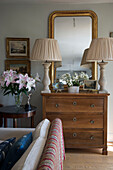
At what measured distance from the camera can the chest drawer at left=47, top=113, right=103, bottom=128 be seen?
3.07 metres

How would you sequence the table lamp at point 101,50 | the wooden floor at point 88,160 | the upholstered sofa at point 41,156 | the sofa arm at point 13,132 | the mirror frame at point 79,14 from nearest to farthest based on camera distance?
the upholstered sofa at point 41,156 < the sofa arm at point 13,132 < the wooden floor at point 88,160 < the table lamp at point 101,50 < the mirror frame at point 79,14

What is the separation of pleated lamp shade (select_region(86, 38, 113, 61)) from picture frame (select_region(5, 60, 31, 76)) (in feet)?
3.95

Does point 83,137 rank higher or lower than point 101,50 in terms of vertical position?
lower

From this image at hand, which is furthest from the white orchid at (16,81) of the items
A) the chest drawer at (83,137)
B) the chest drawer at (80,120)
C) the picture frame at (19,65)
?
the chest drawer at (83,137)

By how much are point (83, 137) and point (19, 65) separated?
1667mm

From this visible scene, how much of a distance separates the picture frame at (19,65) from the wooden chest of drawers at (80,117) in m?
0.79

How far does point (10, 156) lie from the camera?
48.3 inches

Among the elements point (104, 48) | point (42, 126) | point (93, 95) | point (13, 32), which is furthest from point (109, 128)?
point (13, 32)

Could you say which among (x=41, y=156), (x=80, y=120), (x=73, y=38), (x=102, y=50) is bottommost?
(x=80, y=120)

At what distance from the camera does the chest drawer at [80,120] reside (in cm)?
307

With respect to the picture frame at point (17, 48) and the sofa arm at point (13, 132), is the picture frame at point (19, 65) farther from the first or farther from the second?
the sofa arm at point (13, 132)

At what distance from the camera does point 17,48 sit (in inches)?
143

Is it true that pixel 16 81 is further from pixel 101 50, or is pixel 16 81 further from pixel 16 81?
pixel 101 50

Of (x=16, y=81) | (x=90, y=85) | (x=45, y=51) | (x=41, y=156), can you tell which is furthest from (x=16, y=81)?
(x=41, y=156)
